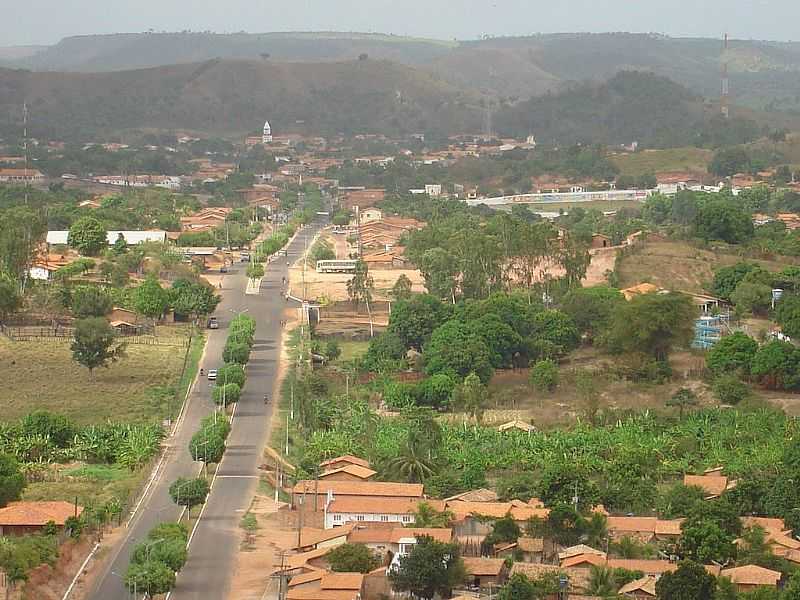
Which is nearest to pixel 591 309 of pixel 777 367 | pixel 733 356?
pixel 733 356

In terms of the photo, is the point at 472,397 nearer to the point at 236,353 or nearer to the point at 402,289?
the point at 236,353

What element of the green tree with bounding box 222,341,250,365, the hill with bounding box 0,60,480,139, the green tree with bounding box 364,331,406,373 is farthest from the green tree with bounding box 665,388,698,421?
the hill with bounding box 0,60,480,139

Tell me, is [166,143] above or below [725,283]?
below

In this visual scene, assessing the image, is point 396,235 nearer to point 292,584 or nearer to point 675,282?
point 675,282

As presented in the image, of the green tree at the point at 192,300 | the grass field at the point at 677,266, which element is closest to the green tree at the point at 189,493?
the green tree at the point at 192,300

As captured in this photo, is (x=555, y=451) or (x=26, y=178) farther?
(x=26, y=178)

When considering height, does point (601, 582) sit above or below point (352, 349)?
above

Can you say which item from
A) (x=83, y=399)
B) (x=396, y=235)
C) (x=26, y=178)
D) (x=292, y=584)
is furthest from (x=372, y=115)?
(x=292, y=584)
